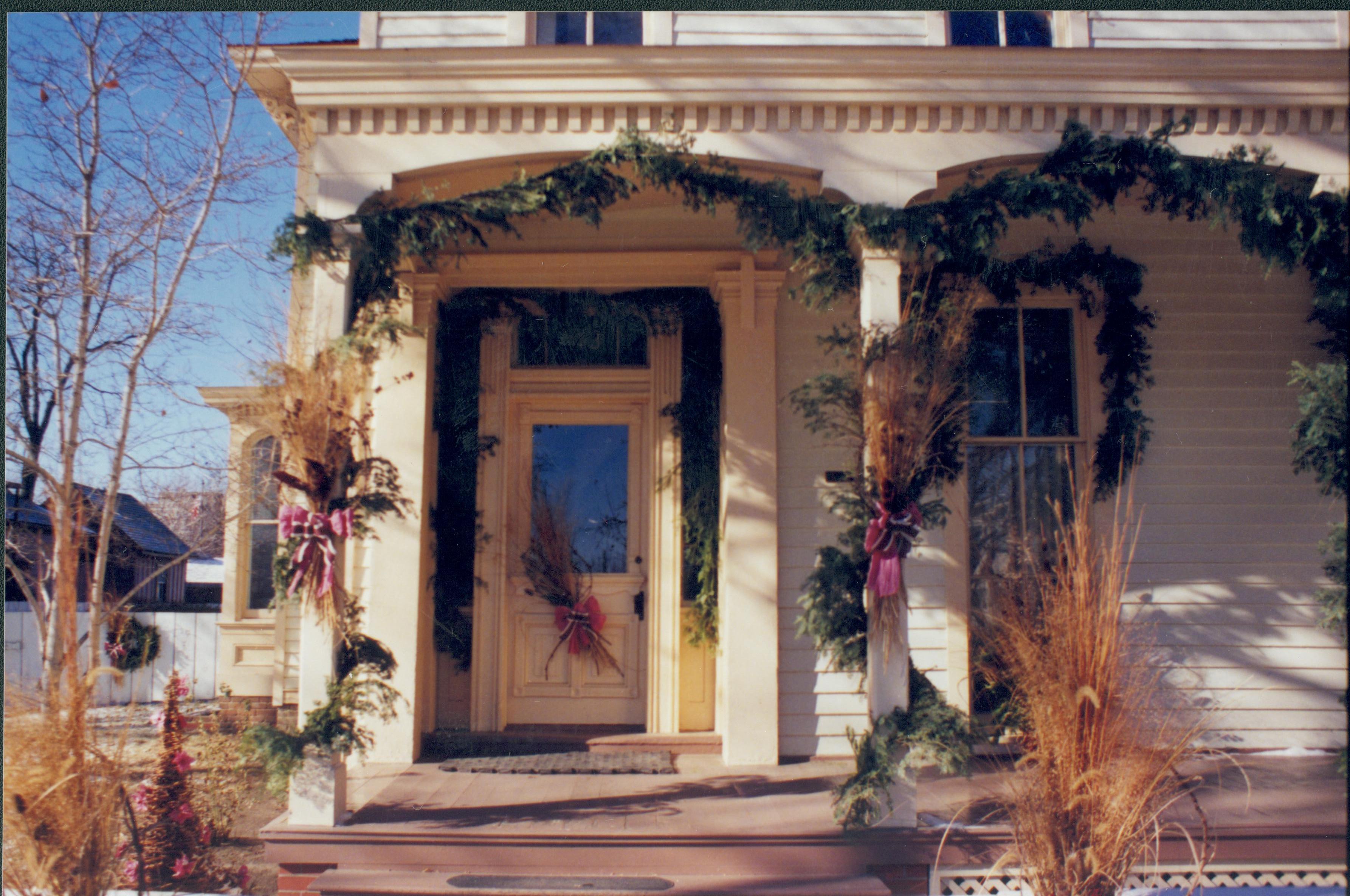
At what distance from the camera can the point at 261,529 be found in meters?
6.66

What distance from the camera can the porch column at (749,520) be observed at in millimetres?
4863

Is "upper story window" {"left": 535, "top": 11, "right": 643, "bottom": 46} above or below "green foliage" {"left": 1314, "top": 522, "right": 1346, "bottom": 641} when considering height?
above

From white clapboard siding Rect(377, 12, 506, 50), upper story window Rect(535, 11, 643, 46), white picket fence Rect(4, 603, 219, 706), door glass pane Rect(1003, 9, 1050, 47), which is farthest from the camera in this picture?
white picket fence Rect(4, 603, 219, 706)

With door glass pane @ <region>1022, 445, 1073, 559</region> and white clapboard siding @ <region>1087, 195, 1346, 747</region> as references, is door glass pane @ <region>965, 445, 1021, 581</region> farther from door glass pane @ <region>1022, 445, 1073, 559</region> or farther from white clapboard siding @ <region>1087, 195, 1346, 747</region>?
white clapboard siding @ <region>1087, 195, 1346, 747</region>

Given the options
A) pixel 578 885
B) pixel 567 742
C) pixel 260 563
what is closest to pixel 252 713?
pixel 260 563

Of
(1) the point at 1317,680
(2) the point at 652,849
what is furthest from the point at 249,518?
(1) the point at 1317,680

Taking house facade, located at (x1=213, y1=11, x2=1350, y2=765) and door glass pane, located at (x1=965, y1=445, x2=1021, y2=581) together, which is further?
door glass pane, located at (x1=965, y1=445, x2=1021, y2=581)

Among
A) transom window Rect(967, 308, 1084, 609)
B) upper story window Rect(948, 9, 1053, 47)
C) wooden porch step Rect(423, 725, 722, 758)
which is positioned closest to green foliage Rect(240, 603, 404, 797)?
wooden porch step Rect(423, 725, 722, 758)

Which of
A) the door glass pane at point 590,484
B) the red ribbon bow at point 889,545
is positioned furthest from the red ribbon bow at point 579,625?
the red ribbon bow at point 889,545

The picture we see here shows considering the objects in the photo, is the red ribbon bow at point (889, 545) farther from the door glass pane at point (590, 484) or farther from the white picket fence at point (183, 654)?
the white picket fence at point (183, 654)

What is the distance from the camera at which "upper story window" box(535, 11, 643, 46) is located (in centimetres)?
465

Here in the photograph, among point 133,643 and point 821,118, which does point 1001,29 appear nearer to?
point 821,118

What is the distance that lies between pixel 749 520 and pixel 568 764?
5.44 ft

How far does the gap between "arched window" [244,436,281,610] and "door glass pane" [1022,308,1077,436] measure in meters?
5.18
